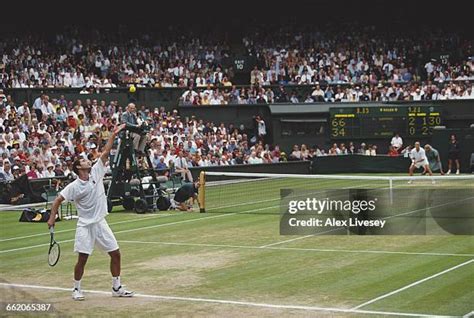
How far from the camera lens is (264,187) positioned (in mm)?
35156

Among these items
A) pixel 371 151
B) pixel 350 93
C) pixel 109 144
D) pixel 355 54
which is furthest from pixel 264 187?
pixel 109 144

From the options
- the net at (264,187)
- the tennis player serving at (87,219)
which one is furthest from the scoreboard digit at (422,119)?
the tennis player serving at (87,219)

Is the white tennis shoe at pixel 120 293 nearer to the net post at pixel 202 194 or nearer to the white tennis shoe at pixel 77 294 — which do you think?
the white tennis shoe at pixel 77 294

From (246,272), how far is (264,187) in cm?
1992

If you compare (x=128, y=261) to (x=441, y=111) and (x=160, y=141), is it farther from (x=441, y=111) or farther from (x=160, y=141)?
(x=441, y=111)

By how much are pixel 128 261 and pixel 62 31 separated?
33797mm

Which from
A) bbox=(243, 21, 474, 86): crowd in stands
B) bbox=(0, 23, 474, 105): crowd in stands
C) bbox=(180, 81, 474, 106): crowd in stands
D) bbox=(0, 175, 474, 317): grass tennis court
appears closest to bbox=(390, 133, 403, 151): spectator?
bbox=(180, 81, 474, 106): crowd in stands

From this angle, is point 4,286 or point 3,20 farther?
point 3,20

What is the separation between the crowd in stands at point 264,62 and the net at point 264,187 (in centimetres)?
A: 825

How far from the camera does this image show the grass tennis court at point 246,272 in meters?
12.3

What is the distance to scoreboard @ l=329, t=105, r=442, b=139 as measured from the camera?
44500 millimetres

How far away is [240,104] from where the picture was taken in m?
45.0

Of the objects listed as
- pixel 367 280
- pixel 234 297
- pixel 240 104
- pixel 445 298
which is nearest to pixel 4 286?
pixel 234 297
